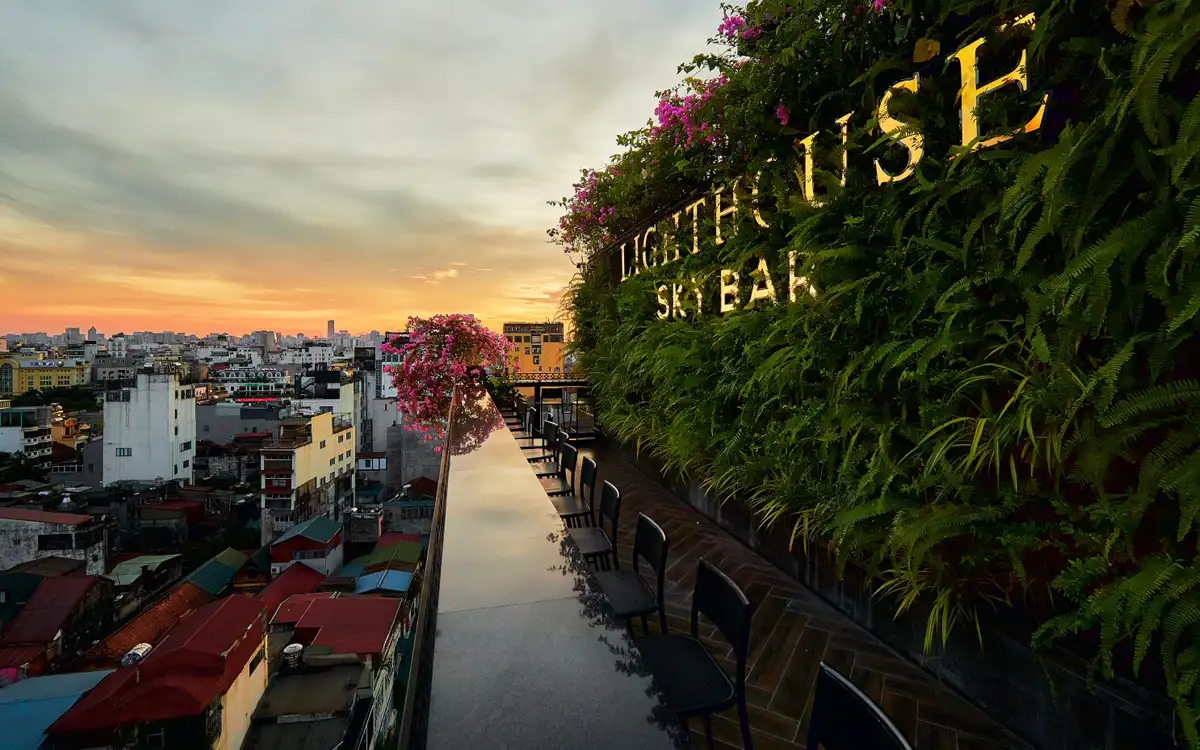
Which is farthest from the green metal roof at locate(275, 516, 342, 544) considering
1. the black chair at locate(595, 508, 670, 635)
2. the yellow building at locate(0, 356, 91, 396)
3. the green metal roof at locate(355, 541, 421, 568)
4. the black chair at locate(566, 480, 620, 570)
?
the yellow building at locate(0, 356, 91, 396)

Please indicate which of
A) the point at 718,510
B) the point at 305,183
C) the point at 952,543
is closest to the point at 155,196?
the point at 305,183

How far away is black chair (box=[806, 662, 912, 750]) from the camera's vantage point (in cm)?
100

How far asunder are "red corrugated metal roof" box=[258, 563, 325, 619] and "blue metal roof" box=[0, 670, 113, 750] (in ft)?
15.0

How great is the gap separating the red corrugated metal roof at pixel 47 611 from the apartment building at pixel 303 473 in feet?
31.4

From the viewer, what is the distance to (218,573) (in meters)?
19.2

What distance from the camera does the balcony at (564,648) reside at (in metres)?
1.04

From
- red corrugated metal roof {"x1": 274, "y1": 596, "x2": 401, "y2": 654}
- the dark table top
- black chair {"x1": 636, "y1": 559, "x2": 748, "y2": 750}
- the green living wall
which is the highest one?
the green living wall

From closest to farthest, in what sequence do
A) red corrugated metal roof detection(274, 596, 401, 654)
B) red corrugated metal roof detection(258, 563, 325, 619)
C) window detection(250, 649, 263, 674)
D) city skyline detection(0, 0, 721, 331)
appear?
1. city skyline detection(0, 0, 721, 331)
2. window detection(250, 649, 263, 674)
3. red corrugated metal roof detection(274, 596, 401, 654)
4. red corrugated metal roof detection(258, 563, 325, 619)

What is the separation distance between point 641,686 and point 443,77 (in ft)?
31.0

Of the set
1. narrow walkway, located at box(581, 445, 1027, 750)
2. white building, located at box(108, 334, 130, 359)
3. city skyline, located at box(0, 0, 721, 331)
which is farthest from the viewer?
white building, located at box(108, 334, 130, 359)

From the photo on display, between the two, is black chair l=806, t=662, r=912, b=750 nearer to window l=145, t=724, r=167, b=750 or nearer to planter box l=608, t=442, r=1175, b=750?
planter box l=608, t=442, r=1175, b=750

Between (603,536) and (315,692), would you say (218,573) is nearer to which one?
(315,692)

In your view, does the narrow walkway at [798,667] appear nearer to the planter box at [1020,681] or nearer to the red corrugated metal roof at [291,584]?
the planter box at [1020,681]

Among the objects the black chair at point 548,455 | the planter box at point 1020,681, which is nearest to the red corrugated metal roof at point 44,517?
the black chair at point 548,455
